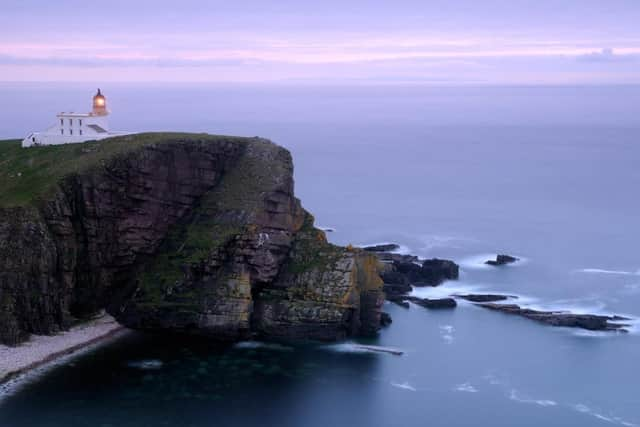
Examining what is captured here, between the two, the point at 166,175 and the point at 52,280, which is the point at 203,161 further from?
the point at 52,280

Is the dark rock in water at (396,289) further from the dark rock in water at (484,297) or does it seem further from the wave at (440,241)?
the wave at (440,241)

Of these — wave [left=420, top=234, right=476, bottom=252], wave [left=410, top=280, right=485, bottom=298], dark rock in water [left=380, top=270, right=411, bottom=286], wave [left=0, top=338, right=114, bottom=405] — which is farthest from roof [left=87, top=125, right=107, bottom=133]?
wave [left=420, top=234, right=476, bottom=252]

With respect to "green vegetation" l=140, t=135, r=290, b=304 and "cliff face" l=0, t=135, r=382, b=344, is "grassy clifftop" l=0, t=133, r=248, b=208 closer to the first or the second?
"cliff face" l=0, t=135, r=382, b=344

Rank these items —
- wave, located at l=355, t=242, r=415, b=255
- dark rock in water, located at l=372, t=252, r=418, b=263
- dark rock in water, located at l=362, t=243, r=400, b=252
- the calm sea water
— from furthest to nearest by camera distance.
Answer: wave, located at l=355, t=242, r=415, b=255
dark rock in water, located at l=362, t=243, r=400, b=252
dark rock in water, located at l=372, t=252, r=418, b=263
the calm sea water

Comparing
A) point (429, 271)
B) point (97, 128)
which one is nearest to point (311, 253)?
point (429, 271)

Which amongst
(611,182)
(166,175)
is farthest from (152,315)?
(611,182)

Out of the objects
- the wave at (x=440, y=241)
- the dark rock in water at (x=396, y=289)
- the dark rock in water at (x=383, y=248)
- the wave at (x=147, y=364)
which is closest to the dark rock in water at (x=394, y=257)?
the dark rock in water at (x=383, y=248)
